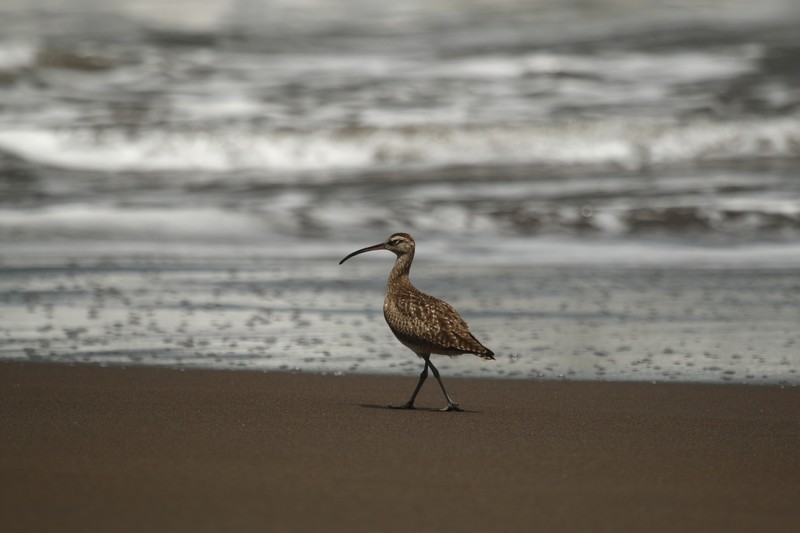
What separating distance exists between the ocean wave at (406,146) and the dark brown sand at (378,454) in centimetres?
1520

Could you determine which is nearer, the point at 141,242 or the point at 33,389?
the point at 33,389

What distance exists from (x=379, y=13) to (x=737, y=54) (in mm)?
10548

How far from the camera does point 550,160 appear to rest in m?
21.2

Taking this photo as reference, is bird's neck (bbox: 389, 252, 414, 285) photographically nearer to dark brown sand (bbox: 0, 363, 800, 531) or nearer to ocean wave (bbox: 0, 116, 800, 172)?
dark brown sand (bbox: 0, 363, 800, 531)

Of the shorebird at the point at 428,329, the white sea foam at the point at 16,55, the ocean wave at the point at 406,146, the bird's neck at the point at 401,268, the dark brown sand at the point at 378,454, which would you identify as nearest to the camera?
the dark brown sand at the point at 378,454

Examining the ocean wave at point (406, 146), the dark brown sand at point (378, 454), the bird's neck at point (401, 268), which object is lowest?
the ocean wave at point (406, 146)

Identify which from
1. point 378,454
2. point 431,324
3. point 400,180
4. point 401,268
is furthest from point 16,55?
point 378,454

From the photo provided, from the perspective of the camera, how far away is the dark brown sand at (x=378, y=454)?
11.3 ft

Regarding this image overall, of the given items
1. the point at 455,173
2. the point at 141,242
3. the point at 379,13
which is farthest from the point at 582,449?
the point at 379,13

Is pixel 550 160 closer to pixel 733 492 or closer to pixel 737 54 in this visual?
pixel 737 54

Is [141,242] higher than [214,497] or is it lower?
lower

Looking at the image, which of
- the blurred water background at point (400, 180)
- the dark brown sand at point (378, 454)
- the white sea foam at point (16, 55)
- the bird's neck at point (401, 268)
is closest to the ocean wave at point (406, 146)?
the blurred water background at point (400, 180)

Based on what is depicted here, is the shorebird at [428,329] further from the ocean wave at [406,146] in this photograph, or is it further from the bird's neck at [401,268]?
the ocean wave at [406,146]

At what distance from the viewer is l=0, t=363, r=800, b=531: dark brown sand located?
345 centimetres
